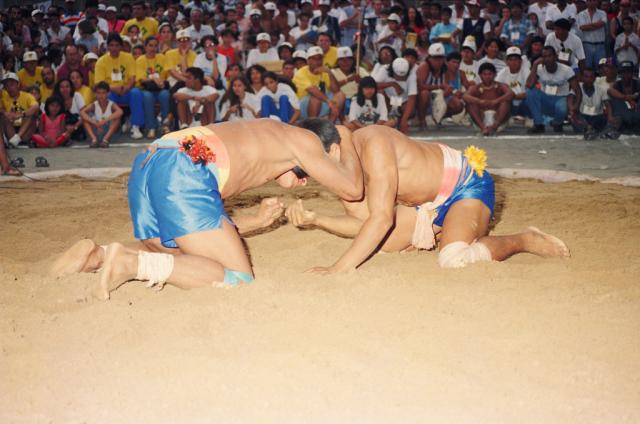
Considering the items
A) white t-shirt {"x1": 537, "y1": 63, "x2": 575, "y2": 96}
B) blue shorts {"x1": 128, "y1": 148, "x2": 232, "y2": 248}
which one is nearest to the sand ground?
blue shorts {"x1": 128, "y1": 148, "x2": 232, "y2": 248}

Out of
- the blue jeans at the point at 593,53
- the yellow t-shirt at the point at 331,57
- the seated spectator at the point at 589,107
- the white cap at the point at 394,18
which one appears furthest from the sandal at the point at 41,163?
the blue jeans at the point at 593,53

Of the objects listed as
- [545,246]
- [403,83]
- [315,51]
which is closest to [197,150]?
[545,246]

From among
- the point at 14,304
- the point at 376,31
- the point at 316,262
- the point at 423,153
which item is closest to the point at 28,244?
the point at 14,304

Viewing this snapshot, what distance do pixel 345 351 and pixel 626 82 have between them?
720cm

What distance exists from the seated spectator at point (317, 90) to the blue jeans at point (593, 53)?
131 inches

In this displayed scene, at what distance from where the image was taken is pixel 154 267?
262 cm

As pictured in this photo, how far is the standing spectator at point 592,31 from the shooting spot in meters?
8.93

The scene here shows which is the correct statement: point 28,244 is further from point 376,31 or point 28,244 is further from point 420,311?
point 376,31

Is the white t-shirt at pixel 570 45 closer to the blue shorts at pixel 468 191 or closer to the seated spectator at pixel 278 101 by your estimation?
the seated spectator at pixel 278 101

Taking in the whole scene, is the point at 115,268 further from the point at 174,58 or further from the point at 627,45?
the point at 627,45

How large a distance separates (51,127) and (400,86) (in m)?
4.05

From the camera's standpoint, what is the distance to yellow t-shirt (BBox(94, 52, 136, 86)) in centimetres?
876

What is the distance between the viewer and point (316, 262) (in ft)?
11.1

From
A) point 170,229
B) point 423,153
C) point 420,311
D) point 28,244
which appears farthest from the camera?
point 28,244
